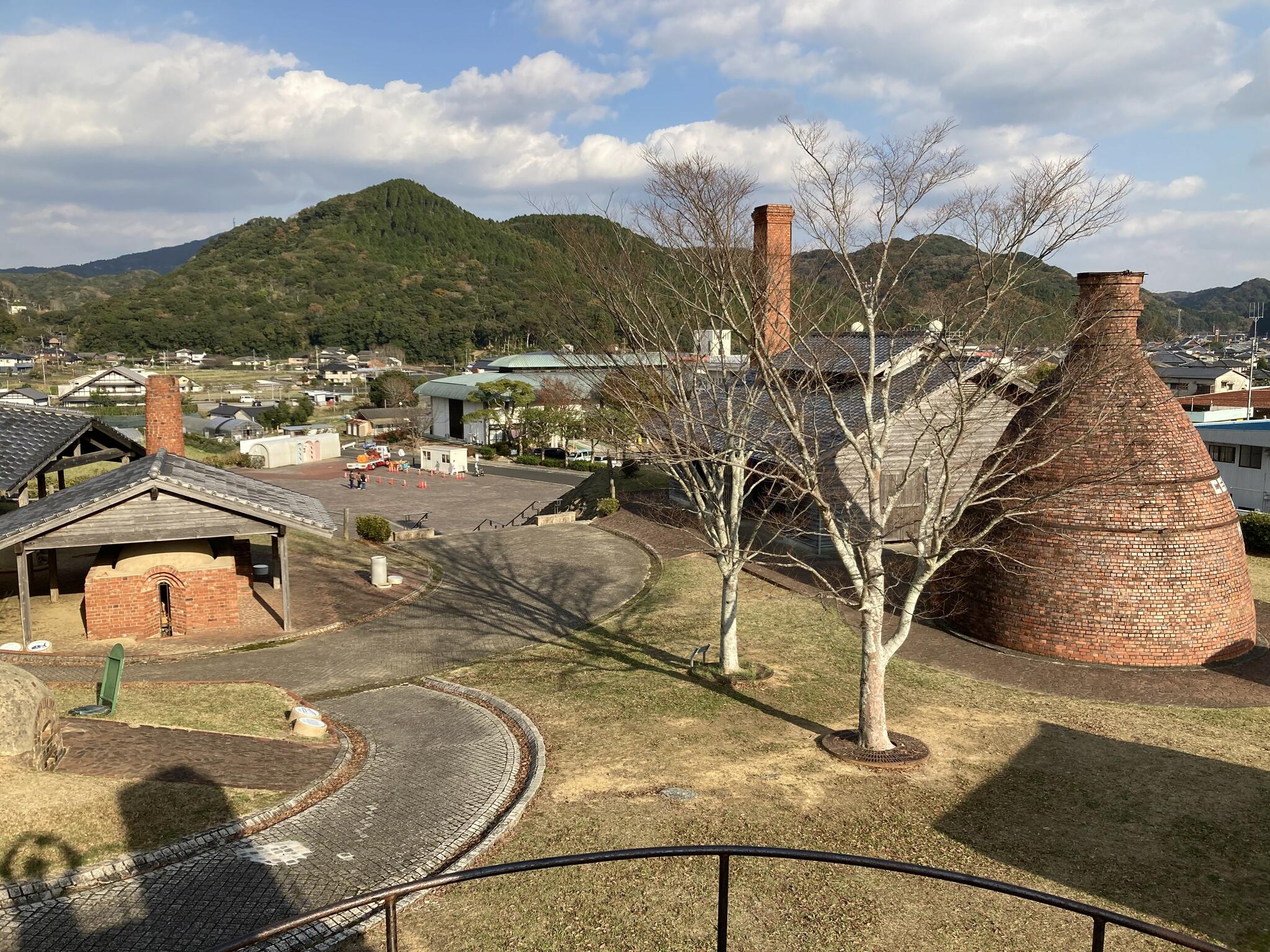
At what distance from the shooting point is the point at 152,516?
56.6 ft

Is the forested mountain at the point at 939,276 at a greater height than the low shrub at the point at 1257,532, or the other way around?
the forested mountain at the point at 939,276

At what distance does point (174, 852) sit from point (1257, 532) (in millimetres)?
Result: 27593

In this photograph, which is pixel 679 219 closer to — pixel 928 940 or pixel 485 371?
pixel 928 940

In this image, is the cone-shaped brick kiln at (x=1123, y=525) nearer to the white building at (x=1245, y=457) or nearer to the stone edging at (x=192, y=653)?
the stone edging at (x=192, y=653)

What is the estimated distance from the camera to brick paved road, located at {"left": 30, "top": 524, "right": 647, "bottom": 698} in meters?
16.1

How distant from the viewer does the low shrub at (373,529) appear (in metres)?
28.0

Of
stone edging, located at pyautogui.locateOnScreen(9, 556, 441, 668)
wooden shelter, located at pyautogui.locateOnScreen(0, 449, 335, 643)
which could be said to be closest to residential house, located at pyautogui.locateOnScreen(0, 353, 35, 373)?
wooden shelter, located at pyautogui.locateOnScreen(0, 449, 335, 643)

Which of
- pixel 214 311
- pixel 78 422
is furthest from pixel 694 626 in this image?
pixel 214 311

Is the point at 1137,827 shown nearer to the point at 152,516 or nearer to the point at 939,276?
the point at 939,276

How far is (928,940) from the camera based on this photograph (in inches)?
306

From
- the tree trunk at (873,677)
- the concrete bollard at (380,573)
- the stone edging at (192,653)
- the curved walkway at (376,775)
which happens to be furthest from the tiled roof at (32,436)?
the tree trunk at (873,677)

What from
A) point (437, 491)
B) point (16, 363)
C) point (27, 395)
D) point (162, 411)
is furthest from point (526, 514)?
point (16, 363)

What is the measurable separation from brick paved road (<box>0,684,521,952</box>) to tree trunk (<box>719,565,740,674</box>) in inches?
161

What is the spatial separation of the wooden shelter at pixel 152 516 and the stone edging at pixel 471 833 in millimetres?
5058
